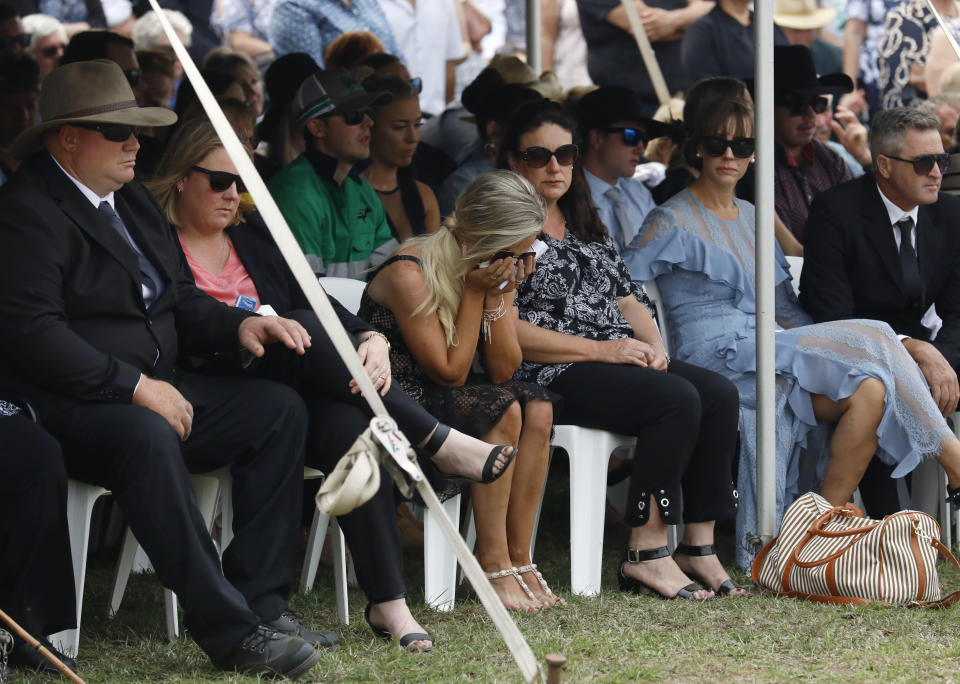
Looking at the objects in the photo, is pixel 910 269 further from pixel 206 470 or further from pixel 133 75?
pixel 133 75

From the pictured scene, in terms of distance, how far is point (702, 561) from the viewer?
4227mm

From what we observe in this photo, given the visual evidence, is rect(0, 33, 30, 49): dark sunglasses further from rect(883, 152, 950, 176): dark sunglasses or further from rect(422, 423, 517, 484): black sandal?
rect(883, 152, 950, 176): dark sunglasses

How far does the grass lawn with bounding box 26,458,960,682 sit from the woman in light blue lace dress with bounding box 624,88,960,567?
72 centimetres

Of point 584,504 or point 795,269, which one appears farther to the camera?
point 795,269

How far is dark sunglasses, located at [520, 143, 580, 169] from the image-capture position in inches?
180

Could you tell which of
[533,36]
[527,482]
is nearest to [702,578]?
[527,482]

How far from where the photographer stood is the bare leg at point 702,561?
4.19 m

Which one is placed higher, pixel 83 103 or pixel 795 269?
pixel 83 103

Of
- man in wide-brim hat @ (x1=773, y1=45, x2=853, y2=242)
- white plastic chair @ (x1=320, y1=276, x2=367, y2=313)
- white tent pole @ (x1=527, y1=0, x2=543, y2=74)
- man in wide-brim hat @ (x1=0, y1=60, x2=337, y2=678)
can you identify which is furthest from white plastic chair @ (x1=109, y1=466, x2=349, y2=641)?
white tent pole @ (x1=527, y1=0, x2=543, y2=74)

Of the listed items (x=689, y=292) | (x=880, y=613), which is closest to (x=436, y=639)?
(x=880, y=613)

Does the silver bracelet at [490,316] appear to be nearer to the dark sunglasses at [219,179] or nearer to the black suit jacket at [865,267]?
the dark sunglasses at [219,179]

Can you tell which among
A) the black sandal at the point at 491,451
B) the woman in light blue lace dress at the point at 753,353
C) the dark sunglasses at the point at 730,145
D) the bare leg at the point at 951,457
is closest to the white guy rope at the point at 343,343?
the black sandal at the point at 491,451

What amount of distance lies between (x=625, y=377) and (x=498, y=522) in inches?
24.5

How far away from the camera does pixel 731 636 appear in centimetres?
359
